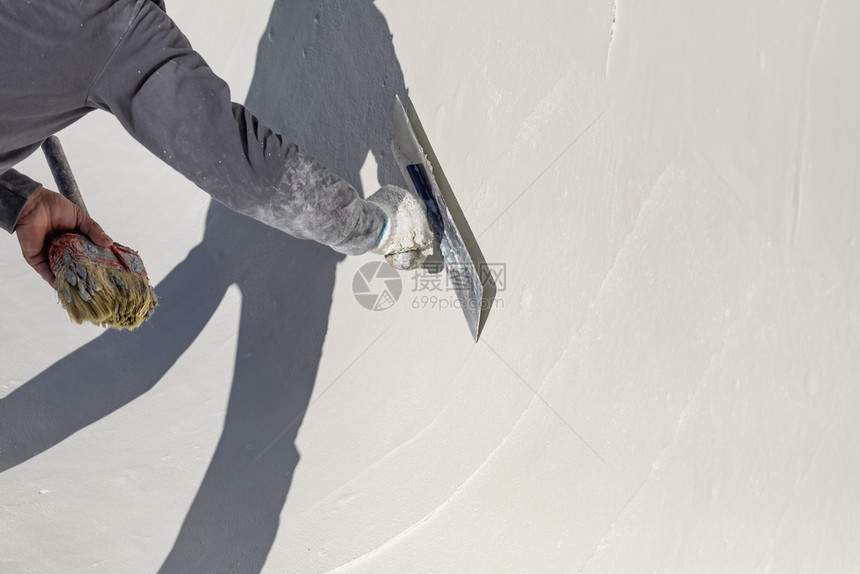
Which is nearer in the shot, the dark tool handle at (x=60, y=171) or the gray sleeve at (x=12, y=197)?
the gray sleeve at (x=12, y=197)

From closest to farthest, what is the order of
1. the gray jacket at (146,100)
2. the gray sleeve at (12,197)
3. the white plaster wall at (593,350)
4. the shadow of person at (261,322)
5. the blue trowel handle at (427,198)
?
the gray jacket at (146,100) → the white plaster wall at (593,350) → the gray sleeve at (12,197) → the blue trowel handle at (427,198) → the shadow of person at (261,322)

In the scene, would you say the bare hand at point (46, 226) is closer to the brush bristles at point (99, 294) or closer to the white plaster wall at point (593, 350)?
the brush bristles at point (99, 294)

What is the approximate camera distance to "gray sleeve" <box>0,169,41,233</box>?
135 cm

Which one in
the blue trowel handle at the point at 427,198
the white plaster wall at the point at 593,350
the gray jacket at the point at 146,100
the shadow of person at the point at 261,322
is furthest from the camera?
the shadow of person at the point at 261,322

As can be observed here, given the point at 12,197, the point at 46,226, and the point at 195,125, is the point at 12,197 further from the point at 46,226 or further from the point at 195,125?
the point at 195,125

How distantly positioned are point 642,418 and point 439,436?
0.48m

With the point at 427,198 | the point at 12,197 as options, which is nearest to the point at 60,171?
the point at 12,197

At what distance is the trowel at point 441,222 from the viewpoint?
4.67 ft

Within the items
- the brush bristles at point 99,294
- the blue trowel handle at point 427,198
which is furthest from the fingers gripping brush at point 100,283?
the blue trowel handle at point 427,198

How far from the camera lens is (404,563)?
1447mm

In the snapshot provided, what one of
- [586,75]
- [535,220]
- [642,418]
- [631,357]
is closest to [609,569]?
[642,418]

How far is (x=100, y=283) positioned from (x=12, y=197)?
37cm

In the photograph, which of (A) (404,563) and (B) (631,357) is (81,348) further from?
(B) (631,357)

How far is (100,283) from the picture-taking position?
1.20 meters
